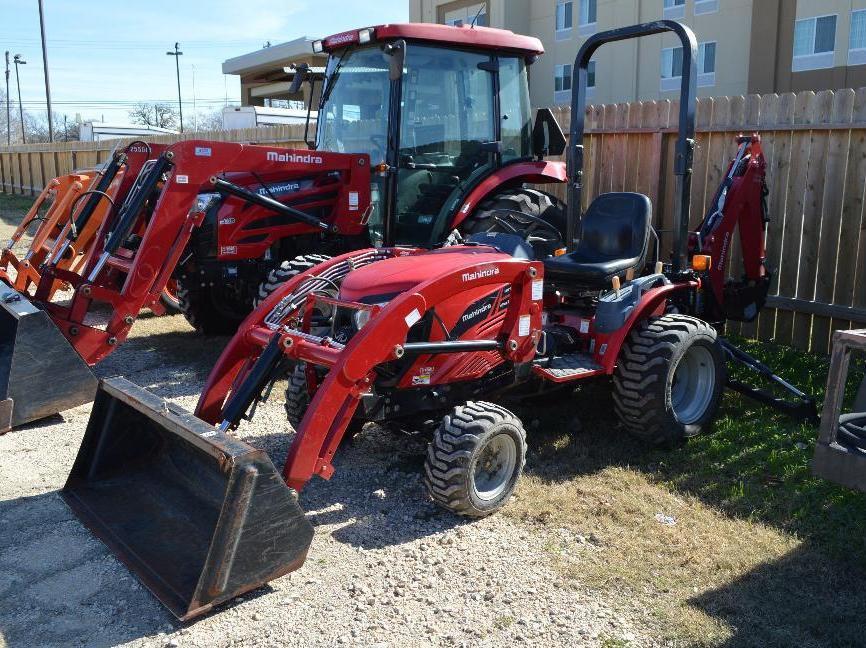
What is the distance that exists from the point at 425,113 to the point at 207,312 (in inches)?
116

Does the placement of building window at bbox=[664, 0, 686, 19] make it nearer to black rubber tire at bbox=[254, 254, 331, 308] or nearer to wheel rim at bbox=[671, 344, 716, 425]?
black rubber tire at bbox=[254, 254, 331, 308]

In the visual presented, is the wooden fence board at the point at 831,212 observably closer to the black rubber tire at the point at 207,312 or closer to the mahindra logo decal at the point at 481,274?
the mahindra logo decal at the point at 481,274

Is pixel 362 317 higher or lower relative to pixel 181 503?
higher

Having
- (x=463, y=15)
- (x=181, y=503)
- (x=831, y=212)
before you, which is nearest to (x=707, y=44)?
(x=463, y=15)

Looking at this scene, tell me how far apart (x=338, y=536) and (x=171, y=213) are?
10.4 ft

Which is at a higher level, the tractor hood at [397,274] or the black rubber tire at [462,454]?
the tractor hood at [397,274]

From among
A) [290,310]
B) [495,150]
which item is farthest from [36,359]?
[495,150]

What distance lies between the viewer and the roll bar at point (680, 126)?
489 cm

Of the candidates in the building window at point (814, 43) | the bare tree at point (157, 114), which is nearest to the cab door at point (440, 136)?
the building window at point (814, 43)

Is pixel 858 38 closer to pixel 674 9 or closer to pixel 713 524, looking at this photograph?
pixel 674 9

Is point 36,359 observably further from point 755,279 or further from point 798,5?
point 798,5

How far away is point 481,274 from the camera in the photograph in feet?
13.6

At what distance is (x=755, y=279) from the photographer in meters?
6.14

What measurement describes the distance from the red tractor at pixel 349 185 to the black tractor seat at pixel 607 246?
40.1 inches
